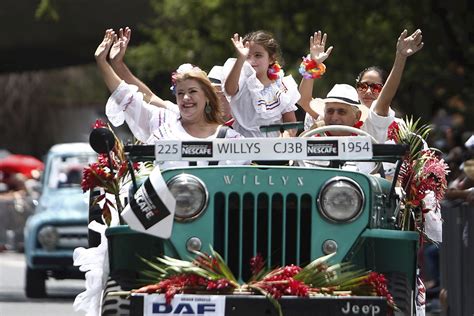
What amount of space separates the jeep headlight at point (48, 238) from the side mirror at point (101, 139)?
11.1 metres

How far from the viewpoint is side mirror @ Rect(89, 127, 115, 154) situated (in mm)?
9016

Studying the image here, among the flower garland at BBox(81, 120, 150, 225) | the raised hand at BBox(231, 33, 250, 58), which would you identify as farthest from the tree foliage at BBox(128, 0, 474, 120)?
the flower garland at BBox(81, 120, 150, 225)

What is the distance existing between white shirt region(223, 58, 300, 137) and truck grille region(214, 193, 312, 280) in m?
2.48

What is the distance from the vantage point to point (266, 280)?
27.7ft

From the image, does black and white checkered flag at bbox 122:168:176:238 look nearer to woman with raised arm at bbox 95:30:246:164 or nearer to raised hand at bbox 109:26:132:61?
woman with raised arm at bbox 95:30:246:164

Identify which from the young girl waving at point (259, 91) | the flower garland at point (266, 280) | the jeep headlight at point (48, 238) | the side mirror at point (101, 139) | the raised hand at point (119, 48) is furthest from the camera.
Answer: the jeep headlight at point (48, 238)

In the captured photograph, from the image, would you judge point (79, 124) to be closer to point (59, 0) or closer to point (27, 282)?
point (59, 0)

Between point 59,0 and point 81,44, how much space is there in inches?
216

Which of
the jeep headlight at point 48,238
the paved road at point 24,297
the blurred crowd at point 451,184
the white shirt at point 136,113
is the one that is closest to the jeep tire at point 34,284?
the paved road at point 24,297

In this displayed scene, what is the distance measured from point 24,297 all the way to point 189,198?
486 inches

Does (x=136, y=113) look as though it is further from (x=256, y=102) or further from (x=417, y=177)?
(x=417, y=177)

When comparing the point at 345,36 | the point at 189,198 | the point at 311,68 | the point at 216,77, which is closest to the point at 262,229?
the point at 189,198

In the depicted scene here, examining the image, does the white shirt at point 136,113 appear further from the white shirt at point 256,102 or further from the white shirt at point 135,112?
the white shirt at point 256,102

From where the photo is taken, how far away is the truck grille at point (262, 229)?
344 inches
